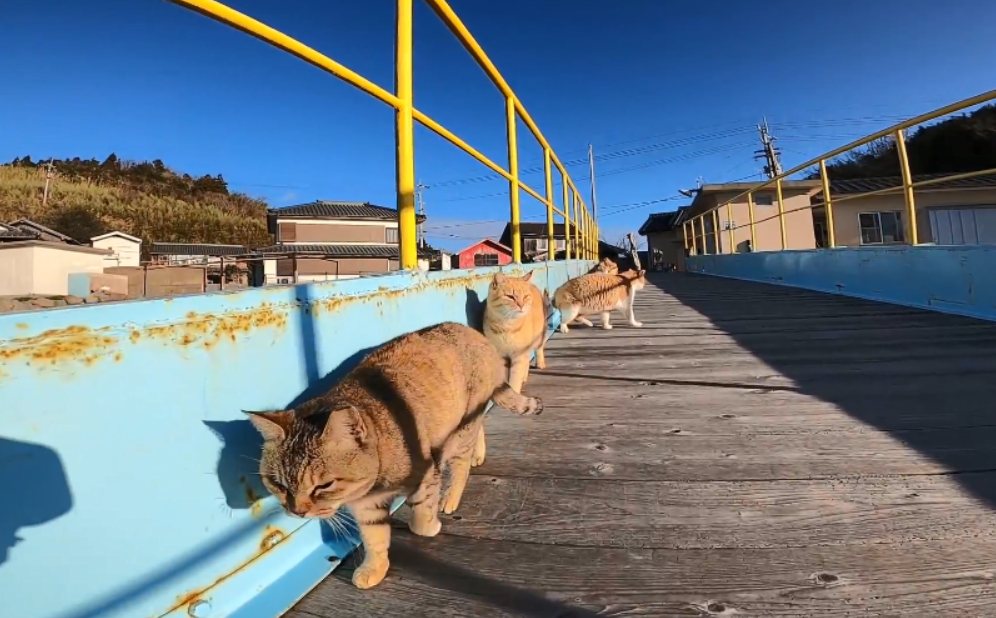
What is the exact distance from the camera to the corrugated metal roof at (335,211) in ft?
85.4

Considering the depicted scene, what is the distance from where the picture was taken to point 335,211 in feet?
90.8

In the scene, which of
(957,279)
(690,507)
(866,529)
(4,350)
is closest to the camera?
(4,350)

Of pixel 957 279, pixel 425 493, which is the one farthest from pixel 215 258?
pixel 957 279

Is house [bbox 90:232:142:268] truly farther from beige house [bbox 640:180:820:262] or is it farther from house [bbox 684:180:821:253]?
house [bbox 684:180:821:253]

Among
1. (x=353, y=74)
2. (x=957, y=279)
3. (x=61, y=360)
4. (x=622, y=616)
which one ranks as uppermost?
(x=353, y=74)

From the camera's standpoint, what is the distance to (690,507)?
1.07m

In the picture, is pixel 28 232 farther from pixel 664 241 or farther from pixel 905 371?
pixel 664 241

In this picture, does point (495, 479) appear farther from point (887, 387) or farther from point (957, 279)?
point (957, 279)

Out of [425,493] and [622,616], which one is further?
[425,493]

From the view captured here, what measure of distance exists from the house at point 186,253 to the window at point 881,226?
17.8 m

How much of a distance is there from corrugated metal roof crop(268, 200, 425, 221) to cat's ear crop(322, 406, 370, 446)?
25745mm

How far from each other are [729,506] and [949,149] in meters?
33.5

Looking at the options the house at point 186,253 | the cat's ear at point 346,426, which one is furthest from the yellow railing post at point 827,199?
the house at point 186,253

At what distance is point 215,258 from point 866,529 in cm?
575
